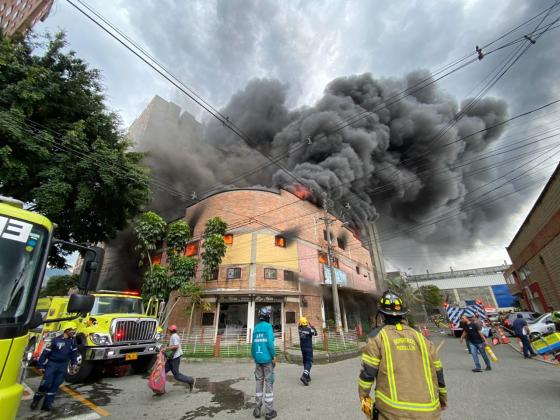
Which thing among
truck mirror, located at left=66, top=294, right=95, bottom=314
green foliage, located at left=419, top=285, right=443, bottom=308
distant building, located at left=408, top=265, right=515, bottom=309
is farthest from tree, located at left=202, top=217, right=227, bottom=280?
distant building, located at left=408, top=265, right=515, bottom=309

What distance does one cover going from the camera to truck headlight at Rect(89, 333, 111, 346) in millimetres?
6531

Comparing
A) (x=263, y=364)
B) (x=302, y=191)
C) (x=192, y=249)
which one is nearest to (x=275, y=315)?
(x=192, y=249)

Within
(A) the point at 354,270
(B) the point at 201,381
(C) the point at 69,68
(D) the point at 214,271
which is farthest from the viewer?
(A) the point at 354,270

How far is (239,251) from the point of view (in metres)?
18.1

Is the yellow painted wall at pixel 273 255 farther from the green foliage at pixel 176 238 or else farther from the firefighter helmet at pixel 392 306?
the firefighter helmet at pixel 392 306

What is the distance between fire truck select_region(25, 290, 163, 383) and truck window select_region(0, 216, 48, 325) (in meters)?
4.24

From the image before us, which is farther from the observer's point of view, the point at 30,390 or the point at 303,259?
the point at 303,259

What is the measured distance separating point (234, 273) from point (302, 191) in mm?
9884

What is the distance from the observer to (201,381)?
6.75 meters

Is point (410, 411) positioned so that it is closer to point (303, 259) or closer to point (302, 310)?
point (302, 310)

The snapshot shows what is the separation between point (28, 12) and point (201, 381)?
44291 millimetres

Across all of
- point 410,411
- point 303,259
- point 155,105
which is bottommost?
point 410,411

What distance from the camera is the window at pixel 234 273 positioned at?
17.2m

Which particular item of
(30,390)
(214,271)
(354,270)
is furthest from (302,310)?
(30,390)
